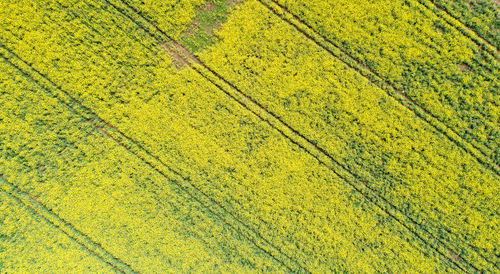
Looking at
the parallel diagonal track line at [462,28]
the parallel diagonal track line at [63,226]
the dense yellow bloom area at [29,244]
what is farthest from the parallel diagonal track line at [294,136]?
the dense yellow bloom area at [29,244]

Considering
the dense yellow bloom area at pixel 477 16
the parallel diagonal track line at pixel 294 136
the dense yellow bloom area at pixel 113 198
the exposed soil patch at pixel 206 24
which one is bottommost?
the dense yellow bloom area at pixel 113 198

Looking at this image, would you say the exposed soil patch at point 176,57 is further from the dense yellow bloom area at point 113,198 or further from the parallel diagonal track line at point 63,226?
the parallel diagonal track line at point 63,226

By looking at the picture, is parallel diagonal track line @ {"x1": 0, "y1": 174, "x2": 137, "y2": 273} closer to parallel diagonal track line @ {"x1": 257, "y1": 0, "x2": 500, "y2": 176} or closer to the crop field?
the crop field

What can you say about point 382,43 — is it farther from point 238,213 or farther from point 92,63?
point 92,63

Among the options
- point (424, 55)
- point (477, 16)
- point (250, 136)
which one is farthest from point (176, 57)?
point (477, 16)

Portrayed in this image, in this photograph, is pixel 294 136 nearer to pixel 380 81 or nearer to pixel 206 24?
pixel 380 81

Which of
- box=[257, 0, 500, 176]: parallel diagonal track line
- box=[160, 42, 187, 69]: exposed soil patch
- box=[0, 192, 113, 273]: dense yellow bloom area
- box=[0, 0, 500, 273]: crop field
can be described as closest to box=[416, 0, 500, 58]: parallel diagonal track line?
box=[0, 0, 500, 273]: crop field

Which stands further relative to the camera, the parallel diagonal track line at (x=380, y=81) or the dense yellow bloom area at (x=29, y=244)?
the dense yellow bloom area at (x=29, y=244)
